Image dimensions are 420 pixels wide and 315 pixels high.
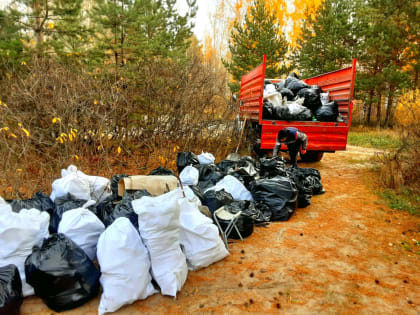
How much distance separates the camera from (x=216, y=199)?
12.0 ft

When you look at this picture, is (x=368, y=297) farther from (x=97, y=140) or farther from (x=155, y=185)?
(x=97, y=140)

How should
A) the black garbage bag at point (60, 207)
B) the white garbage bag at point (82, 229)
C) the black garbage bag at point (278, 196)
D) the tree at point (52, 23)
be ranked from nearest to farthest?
1. the white garbage bag at point (82, 229)
2. the black garbage bag at point (60, 207)
3. the black garbage bag at point (278, 196)
4. the tree at point (52, 23)

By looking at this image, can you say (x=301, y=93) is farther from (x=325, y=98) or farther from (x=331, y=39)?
(x=331, y=39)

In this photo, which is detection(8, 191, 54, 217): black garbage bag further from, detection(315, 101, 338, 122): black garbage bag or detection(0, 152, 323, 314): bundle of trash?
detection(315, 101, 338, 122): black garbage bag

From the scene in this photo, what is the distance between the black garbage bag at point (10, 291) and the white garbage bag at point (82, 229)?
1.49 feet

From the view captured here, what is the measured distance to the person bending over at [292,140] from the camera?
17.8 feet

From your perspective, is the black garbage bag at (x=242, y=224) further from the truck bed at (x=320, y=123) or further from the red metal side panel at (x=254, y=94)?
the red metal side panel at (x=254, y=94)

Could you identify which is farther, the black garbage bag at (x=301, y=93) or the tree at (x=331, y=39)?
the tree at (x=331, y=39)

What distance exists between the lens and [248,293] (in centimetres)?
234

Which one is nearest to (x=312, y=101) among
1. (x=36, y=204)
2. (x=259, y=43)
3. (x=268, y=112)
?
(x=268, y=112)

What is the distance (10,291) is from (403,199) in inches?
198

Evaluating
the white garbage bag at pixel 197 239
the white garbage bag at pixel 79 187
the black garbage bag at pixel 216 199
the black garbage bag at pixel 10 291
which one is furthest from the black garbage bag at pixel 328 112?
the black garbage bag at pixel 10 291

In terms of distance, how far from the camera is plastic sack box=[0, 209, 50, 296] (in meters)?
2.17

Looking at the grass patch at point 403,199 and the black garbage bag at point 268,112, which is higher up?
the black garbage bag at point 268,112
